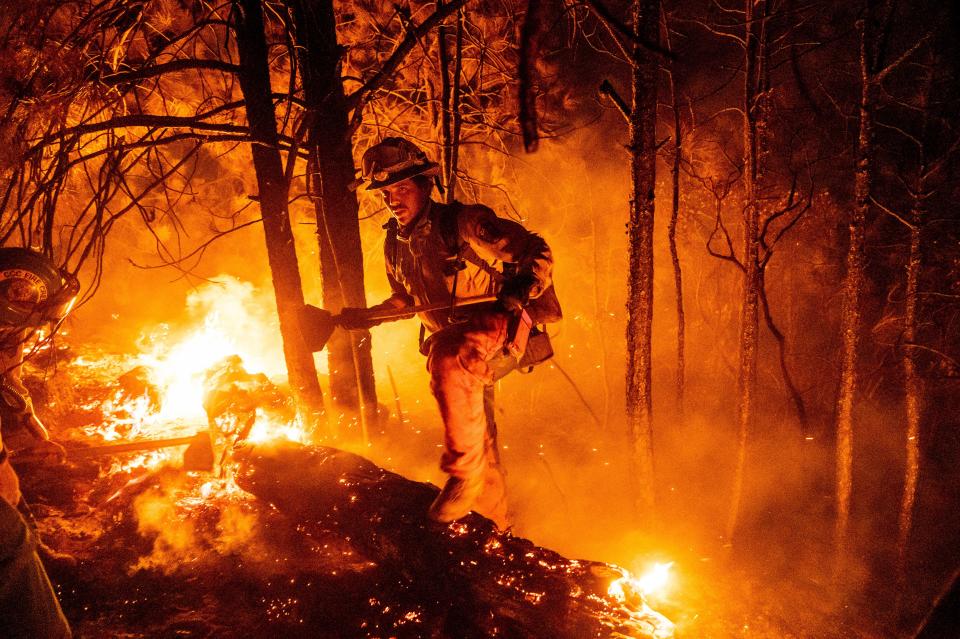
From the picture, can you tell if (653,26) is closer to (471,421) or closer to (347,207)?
(347,207)

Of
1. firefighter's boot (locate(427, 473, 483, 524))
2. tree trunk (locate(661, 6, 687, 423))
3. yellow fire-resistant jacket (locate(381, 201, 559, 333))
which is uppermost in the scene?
tree trunk (locate(661, 6, 687, 423))

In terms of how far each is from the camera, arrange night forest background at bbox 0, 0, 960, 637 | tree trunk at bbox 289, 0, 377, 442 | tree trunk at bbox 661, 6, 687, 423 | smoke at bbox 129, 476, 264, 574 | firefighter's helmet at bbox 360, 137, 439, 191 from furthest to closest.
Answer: tree trunk at bbox 661, 6, 687, 423 < tree trunk at bbox 289, 0, 377, 442 < night forest background at bbox 0, 0, 960, 637 < firefighter's helmet at bbox 360, 137, 439, 191 < smoke at bbox 129, 476, 264, 574

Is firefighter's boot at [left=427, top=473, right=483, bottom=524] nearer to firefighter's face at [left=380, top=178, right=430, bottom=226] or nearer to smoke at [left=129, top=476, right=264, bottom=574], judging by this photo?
smoke at [left=129, top=476, right=264, bottom=574]

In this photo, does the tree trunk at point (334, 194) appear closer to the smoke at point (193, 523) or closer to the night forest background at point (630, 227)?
the night forest background at point (630, 227)

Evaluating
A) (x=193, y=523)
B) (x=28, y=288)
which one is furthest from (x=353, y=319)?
(x=28, y=288)

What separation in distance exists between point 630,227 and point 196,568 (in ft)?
14.6

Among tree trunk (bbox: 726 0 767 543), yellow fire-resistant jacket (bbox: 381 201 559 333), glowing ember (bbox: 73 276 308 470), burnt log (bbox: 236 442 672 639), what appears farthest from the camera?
tree trunk (bbox: 726 0 767 543)

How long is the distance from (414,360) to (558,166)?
577cm

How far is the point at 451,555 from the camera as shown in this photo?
315cm

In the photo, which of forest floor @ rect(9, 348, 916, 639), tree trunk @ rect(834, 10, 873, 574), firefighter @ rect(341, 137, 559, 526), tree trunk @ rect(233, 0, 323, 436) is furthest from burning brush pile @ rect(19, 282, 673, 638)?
tree trunk @ rect(834, 10, 873, 574)

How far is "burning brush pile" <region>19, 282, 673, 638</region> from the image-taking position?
2748mm

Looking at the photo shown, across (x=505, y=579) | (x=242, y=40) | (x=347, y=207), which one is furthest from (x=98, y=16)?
(x=505, y=579)

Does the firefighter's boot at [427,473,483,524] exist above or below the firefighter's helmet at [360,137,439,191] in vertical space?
below

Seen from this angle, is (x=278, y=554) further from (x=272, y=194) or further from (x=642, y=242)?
(x=642, y=242)
